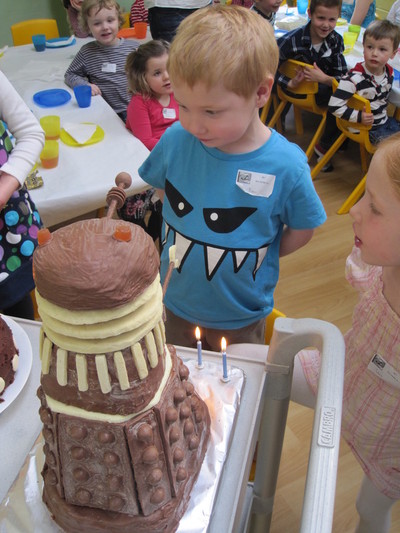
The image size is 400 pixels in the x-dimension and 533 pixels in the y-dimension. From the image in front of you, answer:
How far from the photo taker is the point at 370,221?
88 centimetres

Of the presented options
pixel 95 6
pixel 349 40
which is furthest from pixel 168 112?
pixel 349 40

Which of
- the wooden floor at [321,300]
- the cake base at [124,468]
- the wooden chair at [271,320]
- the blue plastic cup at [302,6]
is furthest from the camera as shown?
the blue plastic cup at [302,6]

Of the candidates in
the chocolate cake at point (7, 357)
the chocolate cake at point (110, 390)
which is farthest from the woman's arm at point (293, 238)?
the chocolate cake at point (7, 357)

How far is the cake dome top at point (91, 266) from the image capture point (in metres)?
0.56

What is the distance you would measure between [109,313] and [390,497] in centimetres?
96

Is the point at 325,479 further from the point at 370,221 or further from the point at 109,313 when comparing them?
the point at 370,221

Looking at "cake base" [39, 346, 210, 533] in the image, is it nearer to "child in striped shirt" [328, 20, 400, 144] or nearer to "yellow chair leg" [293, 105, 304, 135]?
"child in striped shirt" [328, 20, 400, 144]

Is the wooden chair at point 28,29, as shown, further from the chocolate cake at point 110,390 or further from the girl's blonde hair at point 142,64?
the chocolate cake at point 110,390

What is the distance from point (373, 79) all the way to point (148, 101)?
1.43 m

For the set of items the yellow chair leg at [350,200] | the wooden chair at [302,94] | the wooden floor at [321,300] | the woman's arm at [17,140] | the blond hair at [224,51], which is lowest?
the wooden floor at [321,300]

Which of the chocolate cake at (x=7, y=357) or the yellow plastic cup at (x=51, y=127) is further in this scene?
the yellow plastic cup at (x=51, y=127)

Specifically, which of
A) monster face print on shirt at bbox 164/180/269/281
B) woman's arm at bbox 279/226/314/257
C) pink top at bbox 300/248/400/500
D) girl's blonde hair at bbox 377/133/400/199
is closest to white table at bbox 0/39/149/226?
monster face print on shirt at bbox 164/180/269/281

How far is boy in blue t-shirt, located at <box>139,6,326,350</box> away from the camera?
3.24 ft

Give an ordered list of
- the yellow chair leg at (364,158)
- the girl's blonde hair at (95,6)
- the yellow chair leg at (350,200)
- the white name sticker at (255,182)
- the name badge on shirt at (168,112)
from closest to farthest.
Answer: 1. the white name sticker at (255,182)
2. the name badge on shirt at (168,112)
3. the girl's blonde hair at (95,6)
4. the yellow chair leg at (350,200)
5. the yellow chair leg at (364,158)
